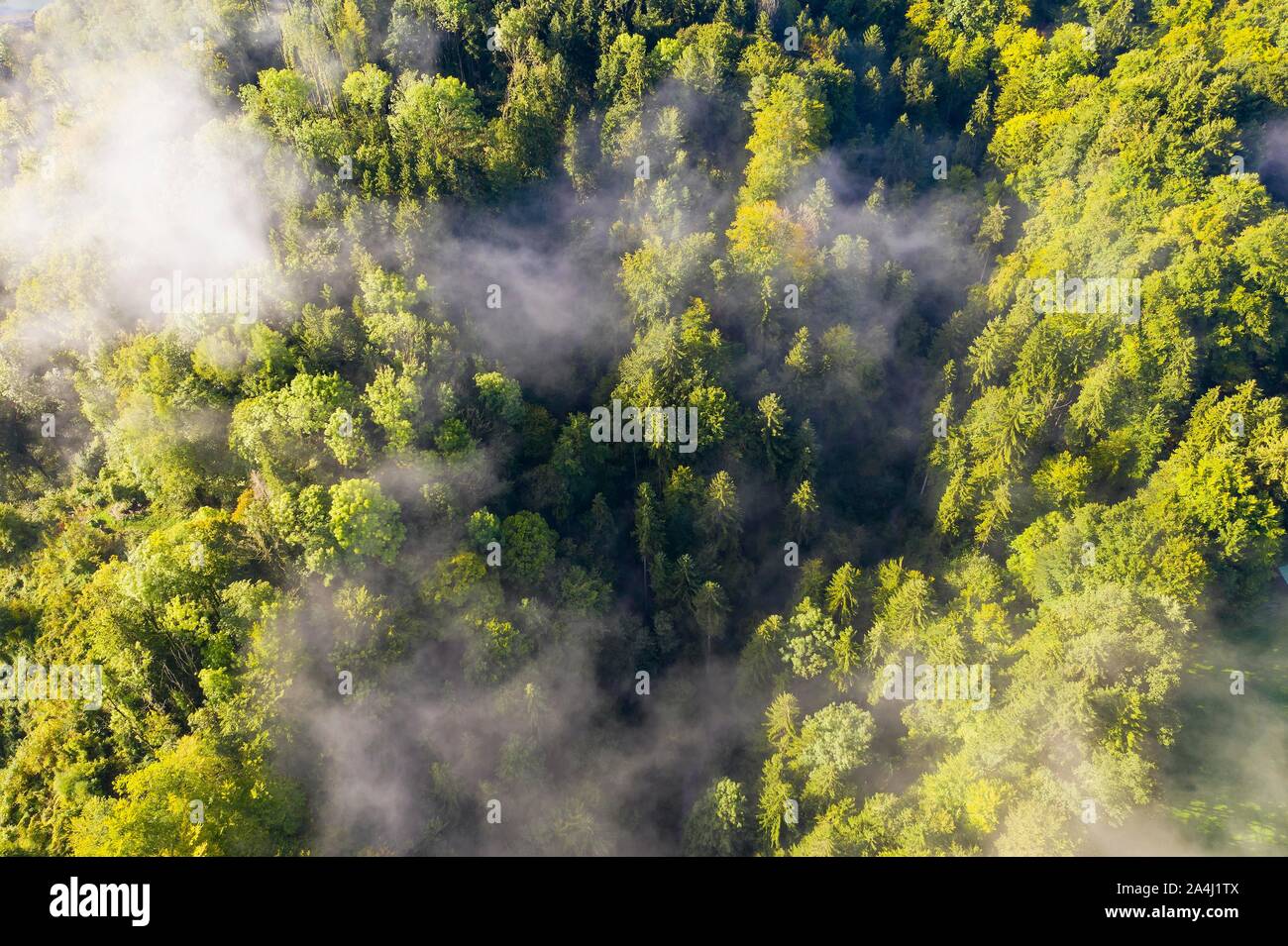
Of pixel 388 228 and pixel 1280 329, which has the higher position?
pixel 388 228

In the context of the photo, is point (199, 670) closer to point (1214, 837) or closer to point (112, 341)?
point (112, 341)

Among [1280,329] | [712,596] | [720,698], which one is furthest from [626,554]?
[1280,329]

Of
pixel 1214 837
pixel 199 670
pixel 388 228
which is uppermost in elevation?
pixel 388 228

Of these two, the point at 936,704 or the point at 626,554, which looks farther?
the point at 626,554

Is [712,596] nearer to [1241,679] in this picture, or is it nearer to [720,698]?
[720,698]

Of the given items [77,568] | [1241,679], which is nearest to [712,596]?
[1241,679]

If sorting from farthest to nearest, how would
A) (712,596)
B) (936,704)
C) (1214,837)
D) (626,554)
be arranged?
(626,554) → (712,596) → (936,704) → (1214,837)
